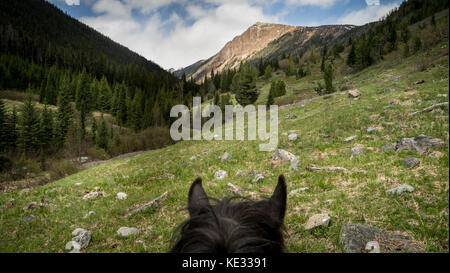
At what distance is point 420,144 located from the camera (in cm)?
723

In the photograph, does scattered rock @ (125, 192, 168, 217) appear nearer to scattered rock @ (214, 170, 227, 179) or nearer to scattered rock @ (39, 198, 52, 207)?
scattered rock @ (214, 170, 227, 179)

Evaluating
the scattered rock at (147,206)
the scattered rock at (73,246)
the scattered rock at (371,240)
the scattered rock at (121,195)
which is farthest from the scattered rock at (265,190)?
the scattered rock at (121,195)

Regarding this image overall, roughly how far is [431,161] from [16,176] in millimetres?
44625

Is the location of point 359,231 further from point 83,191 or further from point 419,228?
point 83,191

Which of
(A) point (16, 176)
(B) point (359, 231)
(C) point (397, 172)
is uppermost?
(C) point (397, 172)

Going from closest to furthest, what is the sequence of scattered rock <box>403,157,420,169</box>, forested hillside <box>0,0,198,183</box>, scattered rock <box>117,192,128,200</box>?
scattered rock <box>403,157,420,169</box>
scattered rock <box>117,192,128,200</box>
forested hillside <box>0,0,198,183</box>

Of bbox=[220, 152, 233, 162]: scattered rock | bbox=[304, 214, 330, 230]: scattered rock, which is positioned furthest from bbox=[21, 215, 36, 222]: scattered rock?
bbox=[304, 214, 330, 230]: scattered rock

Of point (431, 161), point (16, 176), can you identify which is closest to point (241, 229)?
point (431, 161)

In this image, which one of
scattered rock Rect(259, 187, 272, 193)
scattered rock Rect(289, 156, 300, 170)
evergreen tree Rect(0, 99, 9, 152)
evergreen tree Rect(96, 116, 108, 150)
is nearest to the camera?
scattered rock Rect(259, 187, 272, 193)

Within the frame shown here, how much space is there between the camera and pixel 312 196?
632 cm

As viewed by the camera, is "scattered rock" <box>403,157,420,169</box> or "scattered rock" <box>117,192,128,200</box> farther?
"scattered rock" <box>117,192,128,200</box>

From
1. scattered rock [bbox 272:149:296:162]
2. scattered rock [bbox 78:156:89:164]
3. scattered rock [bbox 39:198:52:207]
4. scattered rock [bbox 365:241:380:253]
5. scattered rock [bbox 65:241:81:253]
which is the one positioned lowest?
scattered rock [bbox 78:156:89:164]

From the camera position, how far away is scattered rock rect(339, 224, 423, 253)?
10.7 ft
